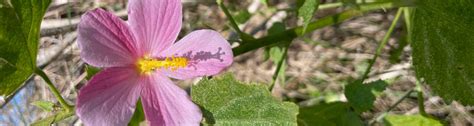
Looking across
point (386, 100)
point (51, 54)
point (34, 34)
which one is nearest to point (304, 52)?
point (386, 100)

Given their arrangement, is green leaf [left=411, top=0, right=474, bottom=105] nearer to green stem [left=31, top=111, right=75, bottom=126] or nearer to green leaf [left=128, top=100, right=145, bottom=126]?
green leaf [left=128, top=100, right=145, bottom=126]

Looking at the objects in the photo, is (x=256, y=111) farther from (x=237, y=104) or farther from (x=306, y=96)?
(x=306, y=96)

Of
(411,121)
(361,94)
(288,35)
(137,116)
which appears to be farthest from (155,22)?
(411,121)

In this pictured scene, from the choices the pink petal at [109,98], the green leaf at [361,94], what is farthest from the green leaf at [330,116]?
the pink petal at [109,98]

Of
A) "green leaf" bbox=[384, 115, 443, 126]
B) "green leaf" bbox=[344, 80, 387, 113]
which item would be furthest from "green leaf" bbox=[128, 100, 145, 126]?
"green leaf" bbox=[384, 115, 443, 126]

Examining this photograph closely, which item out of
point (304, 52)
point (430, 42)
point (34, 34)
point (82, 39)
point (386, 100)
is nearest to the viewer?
point (82, 39)

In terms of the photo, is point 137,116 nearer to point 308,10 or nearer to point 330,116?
point 308,10
